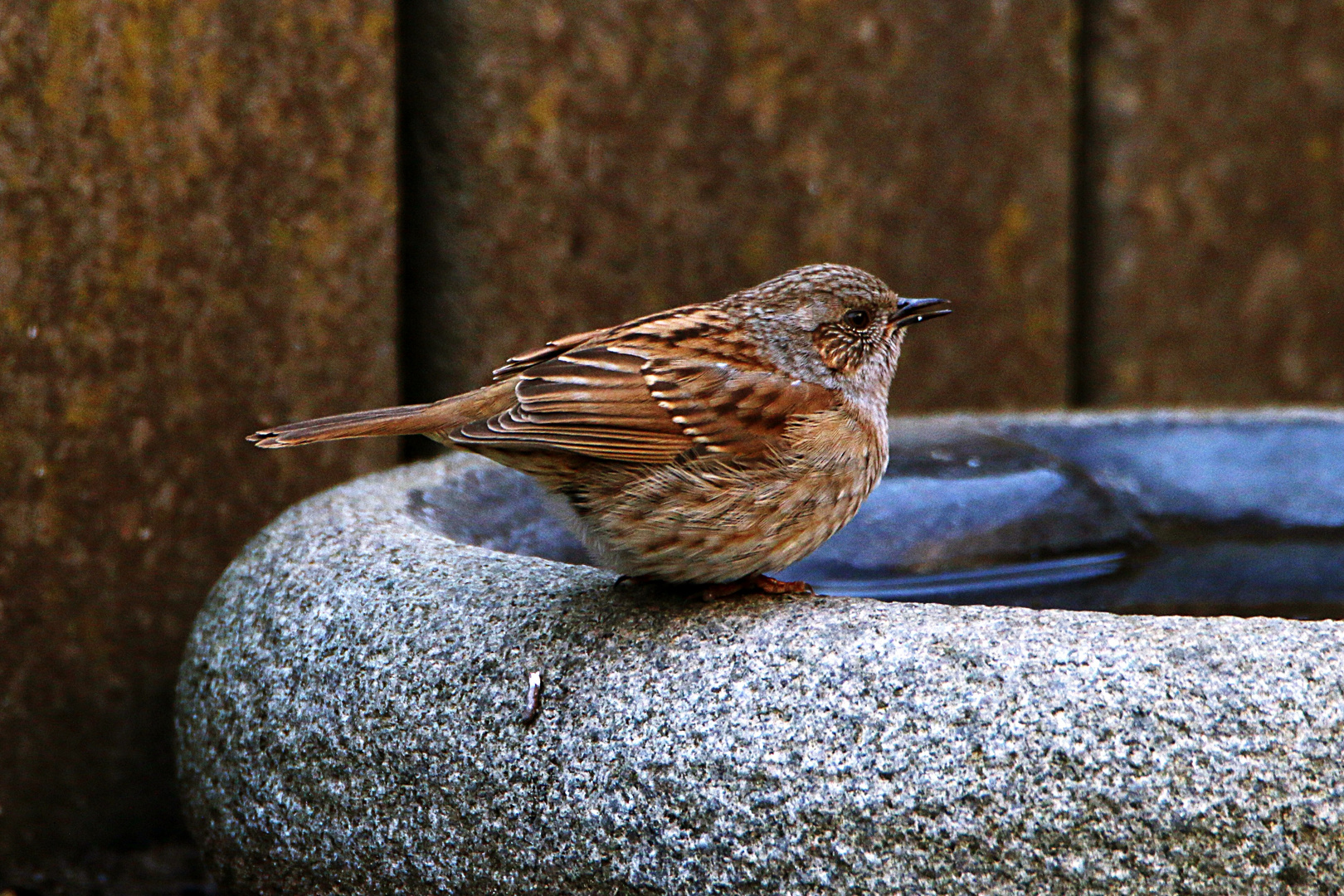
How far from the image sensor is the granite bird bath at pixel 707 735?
212cm

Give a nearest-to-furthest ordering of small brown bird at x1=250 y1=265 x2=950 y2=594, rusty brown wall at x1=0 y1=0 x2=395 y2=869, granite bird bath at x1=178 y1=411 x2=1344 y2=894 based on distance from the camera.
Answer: granite bird bath at x1=178 y1=411 x2=1344 y2=894 → small brown bird at x1=250 y1=265 x2=950 y2=594 → rusty brown wall at x1=0 y1=0 x2=395 y2=869

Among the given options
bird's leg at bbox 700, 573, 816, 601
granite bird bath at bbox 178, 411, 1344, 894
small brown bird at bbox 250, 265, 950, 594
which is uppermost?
small brown bird at bbox 250, 265, 950, 594

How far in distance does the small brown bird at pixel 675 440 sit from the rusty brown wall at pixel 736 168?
148 centimetres

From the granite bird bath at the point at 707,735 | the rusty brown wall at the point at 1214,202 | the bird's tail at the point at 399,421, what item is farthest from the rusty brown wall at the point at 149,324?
the rusty brown wall at the point at 1214,202

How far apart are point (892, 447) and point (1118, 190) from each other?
230 centimetres

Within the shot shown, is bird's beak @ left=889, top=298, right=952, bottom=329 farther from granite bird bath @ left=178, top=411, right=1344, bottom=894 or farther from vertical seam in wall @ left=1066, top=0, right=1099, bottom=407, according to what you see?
vertical seam in wall @ left=1066, top=0, right=1099, bottom=407

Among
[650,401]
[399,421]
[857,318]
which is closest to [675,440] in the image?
[650,401]

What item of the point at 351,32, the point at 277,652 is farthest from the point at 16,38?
the point at 277,652

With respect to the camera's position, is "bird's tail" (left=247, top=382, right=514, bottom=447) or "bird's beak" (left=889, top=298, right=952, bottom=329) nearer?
"bird's tail" (left=247, top=382, right=514, bottom=447)

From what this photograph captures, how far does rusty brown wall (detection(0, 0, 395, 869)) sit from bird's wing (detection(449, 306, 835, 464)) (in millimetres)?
1318

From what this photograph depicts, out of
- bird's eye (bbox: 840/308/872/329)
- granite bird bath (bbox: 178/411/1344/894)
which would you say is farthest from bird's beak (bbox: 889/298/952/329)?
granite bird bath (bbox: 178/411/1344/894)

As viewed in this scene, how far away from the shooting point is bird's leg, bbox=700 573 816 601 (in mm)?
2666

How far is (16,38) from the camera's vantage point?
346cm

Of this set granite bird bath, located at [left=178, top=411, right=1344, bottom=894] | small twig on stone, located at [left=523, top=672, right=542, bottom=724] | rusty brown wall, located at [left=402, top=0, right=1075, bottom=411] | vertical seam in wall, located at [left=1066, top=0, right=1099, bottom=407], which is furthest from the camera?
→ vertical seam in wall, located at [left=1066, top=0, right=1099, bottom=407]
